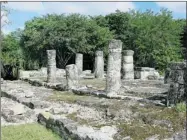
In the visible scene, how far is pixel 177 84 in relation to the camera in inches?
446

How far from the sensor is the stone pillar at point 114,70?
51.9 feet

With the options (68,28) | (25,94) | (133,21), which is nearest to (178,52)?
(133,21)

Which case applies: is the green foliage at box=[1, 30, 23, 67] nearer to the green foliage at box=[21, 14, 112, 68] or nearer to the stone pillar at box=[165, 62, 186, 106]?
the green foliage at box=[21, 14, 112, 68]

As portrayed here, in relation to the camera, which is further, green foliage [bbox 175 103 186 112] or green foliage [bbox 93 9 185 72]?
green foliage [bbox 93 9 185 72]

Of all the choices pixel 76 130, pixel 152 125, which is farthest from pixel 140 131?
pixel 76 130

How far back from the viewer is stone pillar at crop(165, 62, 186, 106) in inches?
438

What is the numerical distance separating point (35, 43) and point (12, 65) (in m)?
3.12

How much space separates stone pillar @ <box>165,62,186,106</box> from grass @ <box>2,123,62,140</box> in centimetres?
346

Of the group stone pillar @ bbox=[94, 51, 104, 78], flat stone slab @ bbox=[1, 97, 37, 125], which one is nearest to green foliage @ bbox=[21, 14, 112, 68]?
stone pillar @ bbox=[94, 51, 104, 78]

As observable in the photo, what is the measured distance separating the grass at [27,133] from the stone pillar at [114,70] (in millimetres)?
5189

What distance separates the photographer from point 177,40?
4116cm

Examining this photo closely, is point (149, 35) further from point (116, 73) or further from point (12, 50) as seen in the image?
point (116, 73)

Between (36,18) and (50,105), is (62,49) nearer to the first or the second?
(36,18)

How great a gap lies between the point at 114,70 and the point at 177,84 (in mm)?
4987
